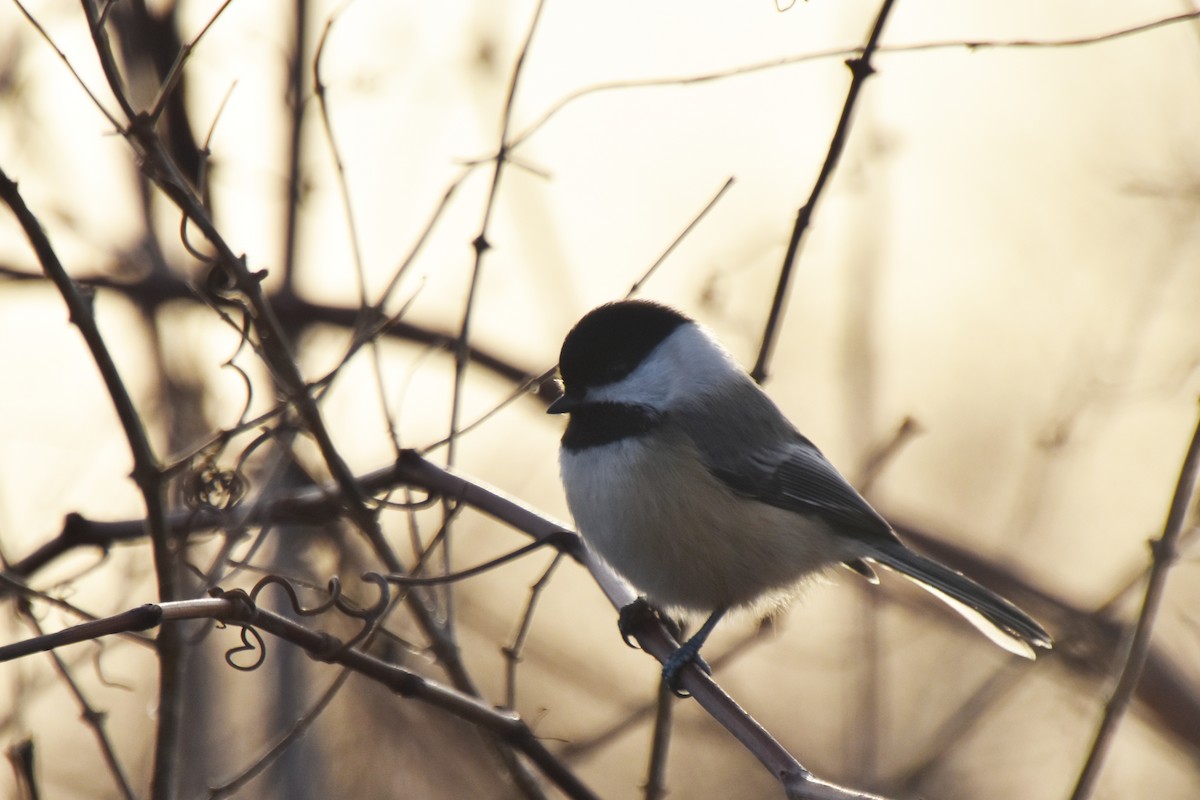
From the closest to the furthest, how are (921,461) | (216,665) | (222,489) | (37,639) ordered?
(37,639) < (222,489) < (216,665) < (921,461)

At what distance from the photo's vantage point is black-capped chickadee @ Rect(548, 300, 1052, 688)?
2.63m

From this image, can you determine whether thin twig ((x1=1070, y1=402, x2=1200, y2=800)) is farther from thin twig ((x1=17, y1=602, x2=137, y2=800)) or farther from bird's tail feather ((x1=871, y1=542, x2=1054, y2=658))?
thin twig ((x1=17, y1=602, x2=137, y2=800))

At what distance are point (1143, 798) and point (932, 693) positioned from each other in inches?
42.2

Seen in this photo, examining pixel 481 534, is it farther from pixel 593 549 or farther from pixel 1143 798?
pixel 1143 798

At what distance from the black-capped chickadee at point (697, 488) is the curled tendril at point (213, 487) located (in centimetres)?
76

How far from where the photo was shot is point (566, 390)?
2.69 metres

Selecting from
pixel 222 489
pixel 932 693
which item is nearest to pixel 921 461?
pixel 932 693

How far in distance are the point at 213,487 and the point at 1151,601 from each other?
1596 mm

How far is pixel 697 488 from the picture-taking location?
2721 millimetres

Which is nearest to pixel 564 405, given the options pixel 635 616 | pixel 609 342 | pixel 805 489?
pixel 609 342

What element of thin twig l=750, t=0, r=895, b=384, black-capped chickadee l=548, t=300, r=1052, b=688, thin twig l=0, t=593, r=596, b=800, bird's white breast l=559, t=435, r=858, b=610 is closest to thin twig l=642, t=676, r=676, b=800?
thin twig l=0, t=593, r=596, b=800

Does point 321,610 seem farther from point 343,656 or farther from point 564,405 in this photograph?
point 564,405

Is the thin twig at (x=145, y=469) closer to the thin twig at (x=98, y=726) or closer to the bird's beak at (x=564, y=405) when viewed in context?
the thin twig at (x=98, y=726)

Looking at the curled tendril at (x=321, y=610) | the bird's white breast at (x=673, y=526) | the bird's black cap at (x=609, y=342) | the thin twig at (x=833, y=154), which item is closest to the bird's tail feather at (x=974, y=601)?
the bird's white breast at (x=673, y=526)
